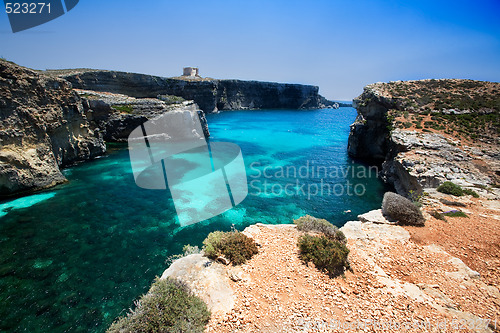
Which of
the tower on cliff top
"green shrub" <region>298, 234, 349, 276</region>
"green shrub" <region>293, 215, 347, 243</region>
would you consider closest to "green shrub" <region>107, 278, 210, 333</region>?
"green shrub" <region>298, 234, 349, 276</region>

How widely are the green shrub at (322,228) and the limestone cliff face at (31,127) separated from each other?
2067 centimetres

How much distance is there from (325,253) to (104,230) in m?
12.7

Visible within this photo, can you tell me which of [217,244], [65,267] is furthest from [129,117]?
[217,244]

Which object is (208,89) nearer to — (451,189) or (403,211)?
(451,189)

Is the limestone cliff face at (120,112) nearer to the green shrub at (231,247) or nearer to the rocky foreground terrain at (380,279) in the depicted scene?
the green shrub at (231,247)

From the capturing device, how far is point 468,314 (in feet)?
18.9

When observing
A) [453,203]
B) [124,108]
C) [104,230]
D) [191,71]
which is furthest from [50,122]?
[191,71]

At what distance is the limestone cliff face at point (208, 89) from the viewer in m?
57.1

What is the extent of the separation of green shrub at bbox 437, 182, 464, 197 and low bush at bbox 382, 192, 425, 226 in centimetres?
530

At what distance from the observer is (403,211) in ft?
34.7

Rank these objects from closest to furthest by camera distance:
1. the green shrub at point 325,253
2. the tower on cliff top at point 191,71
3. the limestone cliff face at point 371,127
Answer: the green shrub at point 325,253 < the limestone cliff face at point 371,127 < the tower on cliff top at point 191,71

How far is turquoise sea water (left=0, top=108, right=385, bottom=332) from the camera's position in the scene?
27.3ft

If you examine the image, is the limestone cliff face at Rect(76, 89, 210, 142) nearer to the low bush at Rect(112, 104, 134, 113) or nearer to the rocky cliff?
the low bush at Rect(112, 104, 134, 113)

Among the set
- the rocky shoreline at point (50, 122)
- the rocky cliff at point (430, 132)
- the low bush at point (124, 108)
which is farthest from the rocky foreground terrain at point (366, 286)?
the low bush at point (124, 108)
